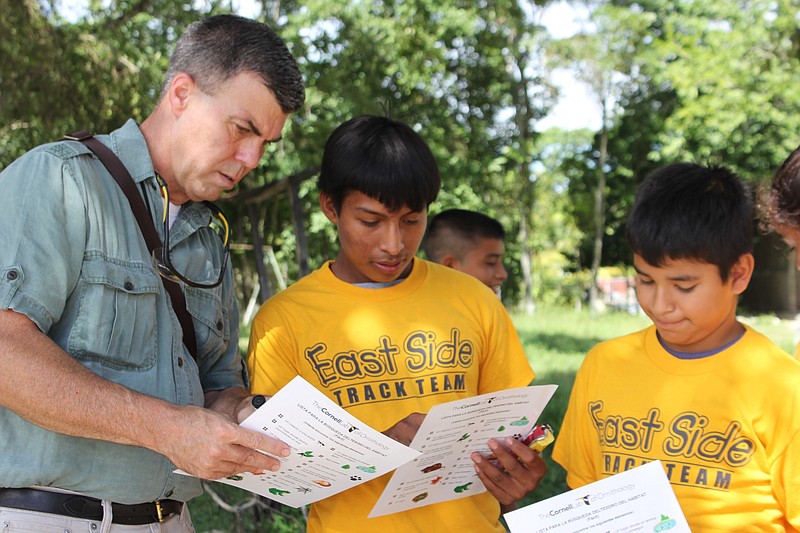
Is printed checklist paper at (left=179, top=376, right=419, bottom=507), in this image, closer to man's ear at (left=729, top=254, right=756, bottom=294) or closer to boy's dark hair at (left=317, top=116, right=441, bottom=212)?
boy's dark hair at (left=317, top=116, right=441, bottom=212)

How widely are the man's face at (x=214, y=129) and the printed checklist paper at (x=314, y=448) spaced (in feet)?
2.33

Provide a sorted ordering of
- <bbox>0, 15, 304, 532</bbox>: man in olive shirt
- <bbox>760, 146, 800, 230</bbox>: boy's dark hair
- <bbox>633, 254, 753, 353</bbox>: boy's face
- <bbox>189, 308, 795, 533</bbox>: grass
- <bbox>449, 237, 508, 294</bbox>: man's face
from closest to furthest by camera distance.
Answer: <bbox>0, 15, 304, 532</bbox>: man in olive shirt → <bbox>633, 254, 753, 353</bbox>: boy's face → <bbox>760, 146, 800, 230</bbox>: boy's dark hair → <bbox>449, 237, 508, 294</bbox>: man's face → <bbox>189, 308, 795, 533</bbox>: grass

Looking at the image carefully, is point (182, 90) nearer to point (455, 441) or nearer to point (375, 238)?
point (375, 238)

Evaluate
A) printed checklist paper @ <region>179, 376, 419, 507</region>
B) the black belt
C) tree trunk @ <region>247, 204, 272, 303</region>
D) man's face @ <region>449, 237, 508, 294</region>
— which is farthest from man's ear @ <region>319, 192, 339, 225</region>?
tree trunk @ <region>247, 204, 272, 303</region>

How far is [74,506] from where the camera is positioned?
1666 millimetres

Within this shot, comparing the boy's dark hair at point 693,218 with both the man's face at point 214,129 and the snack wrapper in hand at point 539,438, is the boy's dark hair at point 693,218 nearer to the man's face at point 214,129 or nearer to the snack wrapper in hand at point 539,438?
the snack wrapper in hand at point 539,438

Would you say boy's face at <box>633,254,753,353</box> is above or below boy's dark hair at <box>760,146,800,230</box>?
below

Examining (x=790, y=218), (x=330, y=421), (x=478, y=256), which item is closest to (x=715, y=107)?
(x=478, y=256)

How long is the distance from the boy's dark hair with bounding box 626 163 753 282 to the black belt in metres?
1.41

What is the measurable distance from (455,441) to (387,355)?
375 millimetres

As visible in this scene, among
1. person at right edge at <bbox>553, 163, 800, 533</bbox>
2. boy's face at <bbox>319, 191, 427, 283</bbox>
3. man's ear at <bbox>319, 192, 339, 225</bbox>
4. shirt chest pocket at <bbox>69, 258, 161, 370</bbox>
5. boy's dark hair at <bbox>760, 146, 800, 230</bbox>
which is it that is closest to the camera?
shirt chest pocket at <bbox>69, 258, 161, 370</bbox>

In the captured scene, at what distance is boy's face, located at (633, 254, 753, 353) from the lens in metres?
1.97

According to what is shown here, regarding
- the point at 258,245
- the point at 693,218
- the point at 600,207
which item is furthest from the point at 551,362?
the point at 600,207

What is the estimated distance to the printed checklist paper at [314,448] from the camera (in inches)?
63.0
